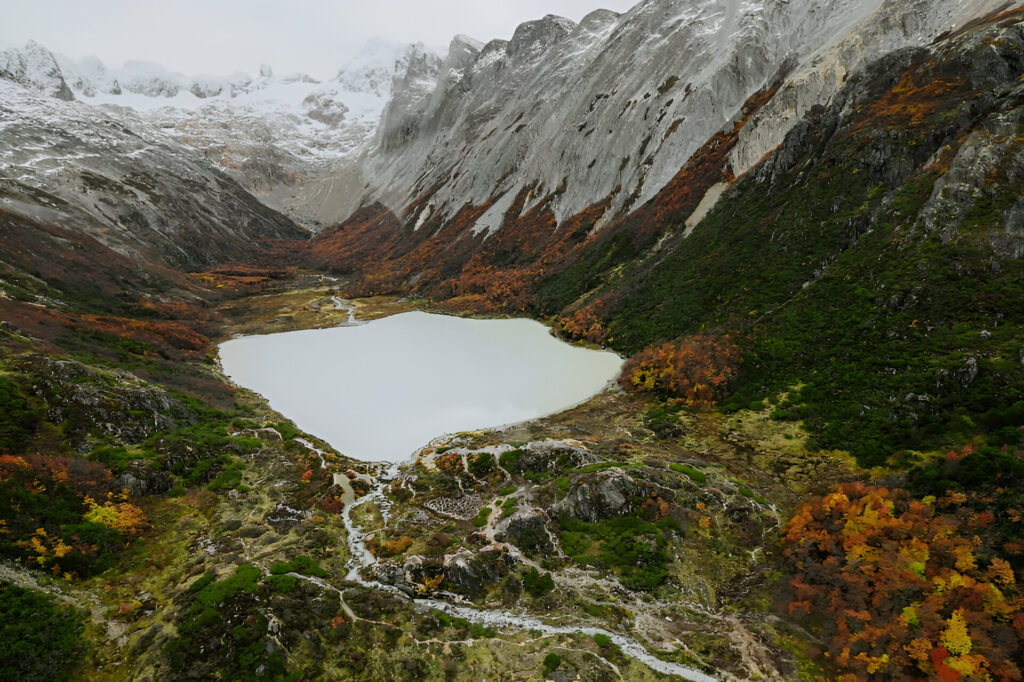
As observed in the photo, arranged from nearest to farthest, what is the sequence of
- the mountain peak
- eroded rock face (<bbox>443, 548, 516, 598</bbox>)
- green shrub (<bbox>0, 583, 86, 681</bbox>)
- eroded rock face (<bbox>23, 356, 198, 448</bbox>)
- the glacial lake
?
green shrub (<bbox>0, 583, 86, 681</bbox>)
eroded rock face (<bbox>443, 548, 516, 598</bbox>)
eroded rock face (<bbox>23, 356, 198, 448</bbox>)
the glacial lake
the mountain peak

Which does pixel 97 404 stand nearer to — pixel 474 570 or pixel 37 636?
pixel 37 636

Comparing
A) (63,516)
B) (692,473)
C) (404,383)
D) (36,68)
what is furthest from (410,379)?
(36,68)

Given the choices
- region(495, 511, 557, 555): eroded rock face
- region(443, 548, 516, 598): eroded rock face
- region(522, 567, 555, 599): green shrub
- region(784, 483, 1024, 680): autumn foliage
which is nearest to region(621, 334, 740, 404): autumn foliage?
region(784, 483, 1024, 680): autumn foliage

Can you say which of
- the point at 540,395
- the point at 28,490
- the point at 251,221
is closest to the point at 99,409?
the point at 28,490

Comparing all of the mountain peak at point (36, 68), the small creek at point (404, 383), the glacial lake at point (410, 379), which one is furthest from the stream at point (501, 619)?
the mountain peak at point (36, 68)

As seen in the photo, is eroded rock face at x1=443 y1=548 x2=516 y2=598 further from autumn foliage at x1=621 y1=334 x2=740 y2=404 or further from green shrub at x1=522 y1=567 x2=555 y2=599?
autumn foliage at x1=621 y1=334 x2=740 y2=404
